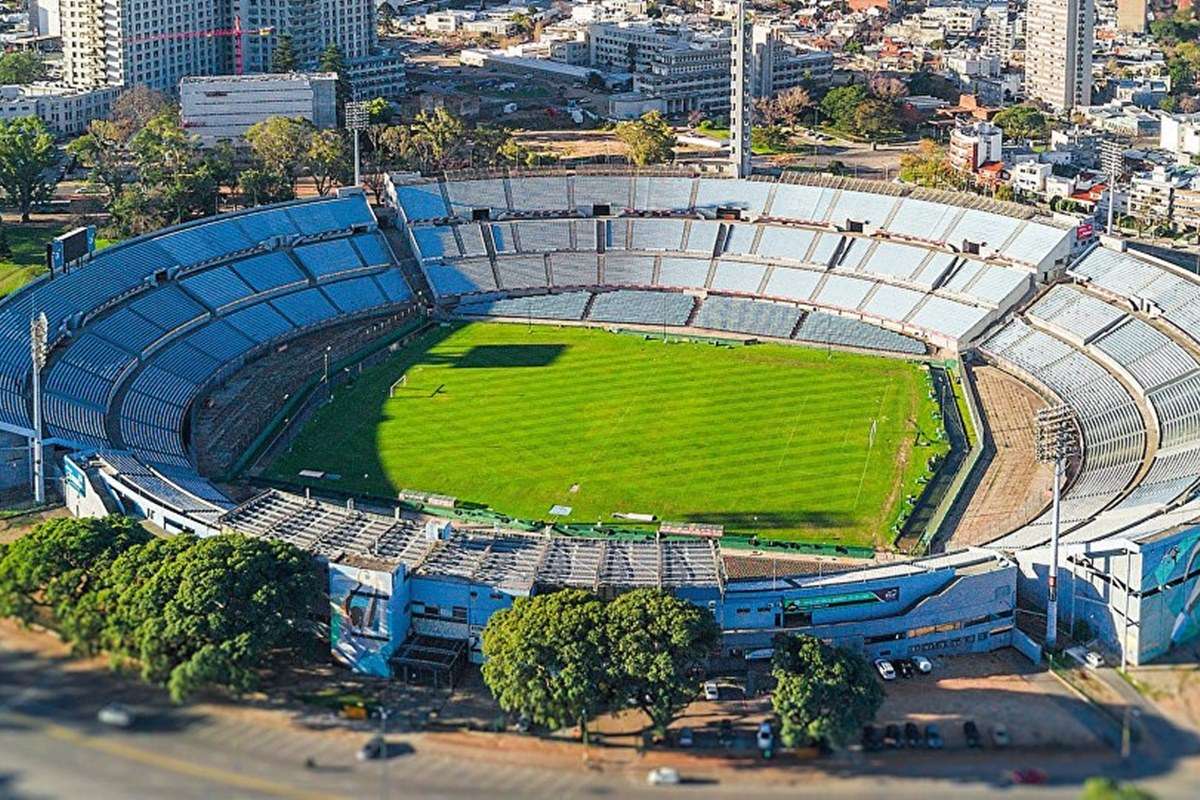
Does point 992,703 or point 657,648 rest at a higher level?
point 657,648

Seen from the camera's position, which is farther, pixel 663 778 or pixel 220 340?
pixel 220 340

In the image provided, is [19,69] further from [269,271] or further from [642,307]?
[642,307]

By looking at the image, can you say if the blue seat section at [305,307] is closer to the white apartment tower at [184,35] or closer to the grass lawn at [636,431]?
the grass lawn at [636,431]

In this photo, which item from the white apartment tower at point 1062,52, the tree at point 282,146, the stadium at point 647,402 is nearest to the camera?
the stadium at point 647,402

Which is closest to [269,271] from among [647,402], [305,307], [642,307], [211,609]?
[305,307]

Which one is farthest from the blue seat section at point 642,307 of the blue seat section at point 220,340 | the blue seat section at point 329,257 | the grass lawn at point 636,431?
the blue seat section at point 220,340

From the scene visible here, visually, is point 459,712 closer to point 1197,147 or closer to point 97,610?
point 97,610
